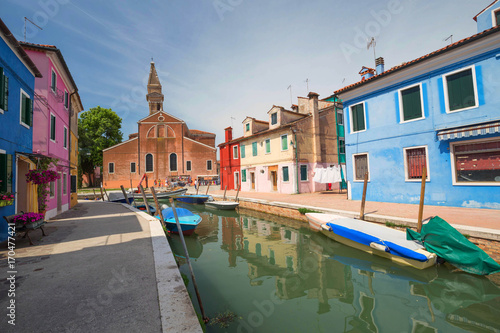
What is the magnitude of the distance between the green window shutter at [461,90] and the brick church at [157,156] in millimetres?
35783

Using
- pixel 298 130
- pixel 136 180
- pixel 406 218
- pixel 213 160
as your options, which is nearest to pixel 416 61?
pixel 406 218

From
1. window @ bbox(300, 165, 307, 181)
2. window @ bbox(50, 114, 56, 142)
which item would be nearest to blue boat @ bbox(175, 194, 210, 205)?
window @ bbox(300, 165, 307, 181)

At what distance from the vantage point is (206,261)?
24.2ft

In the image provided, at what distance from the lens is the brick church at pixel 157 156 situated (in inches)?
1534

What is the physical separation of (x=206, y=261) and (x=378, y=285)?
15.8ft

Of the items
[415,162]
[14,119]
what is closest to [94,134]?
[14,119]

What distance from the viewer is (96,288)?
11.3 ft

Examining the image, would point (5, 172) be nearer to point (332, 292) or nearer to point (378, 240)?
point (332, 292)

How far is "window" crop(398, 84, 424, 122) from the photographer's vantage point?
1080 centimetres

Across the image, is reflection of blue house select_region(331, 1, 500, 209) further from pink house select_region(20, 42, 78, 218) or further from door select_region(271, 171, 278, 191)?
pink house select_region(20, 42, 78, 218)

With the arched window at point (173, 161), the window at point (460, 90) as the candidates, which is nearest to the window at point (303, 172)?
the window at point (460, 90)

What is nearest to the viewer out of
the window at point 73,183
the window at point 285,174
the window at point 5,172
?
the window at point 5,172

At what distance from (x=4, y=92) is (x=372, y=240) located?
11.2 meters

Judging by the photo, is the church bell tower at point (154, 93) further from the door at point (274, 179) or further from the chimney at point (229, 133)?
the door at point (274, 179)
